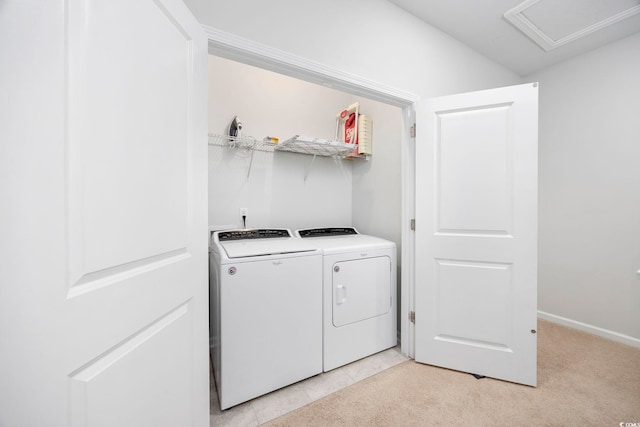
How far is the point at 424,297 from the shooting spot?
73.4 inches

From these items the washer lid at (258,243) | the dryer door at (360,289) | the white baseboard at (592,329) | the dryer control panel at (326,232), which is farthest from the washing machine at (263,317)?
the white baseboard at (592,329)

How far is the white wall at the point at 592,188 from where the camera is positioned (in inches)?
82.4

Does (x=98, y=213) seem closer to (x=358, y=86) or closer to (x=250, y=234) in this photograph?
(x=250, y=234)

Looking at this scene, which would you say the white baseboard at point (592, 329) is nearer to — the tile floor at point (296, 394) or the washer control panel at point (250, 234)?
the tile floor at point (296, 394)

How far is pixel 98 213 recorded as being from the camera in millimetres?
643

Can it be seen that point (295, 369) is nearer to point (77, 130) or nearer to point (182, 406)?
point (182, 406)

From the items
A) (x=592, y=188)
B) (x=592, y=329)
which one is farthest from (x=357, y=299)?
(x=592, y=188)

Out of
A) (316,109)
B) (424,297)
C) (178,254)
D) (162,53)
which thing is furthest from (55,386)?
(316,109)

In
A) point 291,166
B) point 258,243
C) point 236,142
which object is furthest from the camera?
point 291,166

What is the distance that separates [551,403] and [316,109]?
3.00 metres

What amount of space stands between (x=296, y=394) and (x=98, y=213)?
61.7 inches

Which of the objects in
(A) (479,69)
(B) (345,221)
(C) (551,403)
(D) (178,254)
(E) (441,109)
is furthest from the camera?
(B) (345,221)

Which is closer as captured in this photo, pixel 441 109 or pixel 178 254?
pixel 178 254

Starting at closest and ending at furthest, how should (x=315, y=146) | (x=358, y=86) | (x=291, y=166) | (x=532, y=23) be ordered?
(x=358, y=86) < (x=532, y=23) < (x=315, y=146) < (x=291, y=166)
